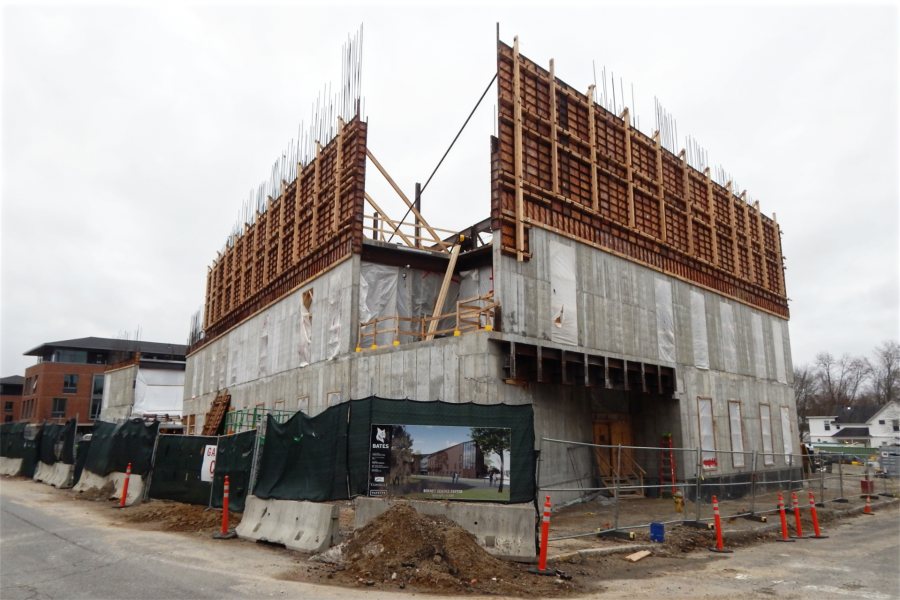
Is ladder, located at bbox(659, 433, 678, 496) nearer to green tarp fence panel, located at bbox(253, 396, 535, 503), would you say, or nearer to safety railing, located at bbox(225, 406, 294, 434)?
green tarp fence panel, located at bbox(253, 396, 535, 503)

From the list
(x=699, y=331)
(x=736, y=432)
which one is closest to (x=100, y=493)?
(x=699, y=331)

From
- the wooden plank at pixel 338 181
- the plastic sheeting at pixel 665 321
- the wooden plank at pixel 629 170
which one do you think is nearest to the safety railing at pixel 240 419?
the wooden plank at pixel 338 181

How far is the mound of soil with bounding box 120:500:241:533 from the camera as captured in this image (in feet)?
46.1

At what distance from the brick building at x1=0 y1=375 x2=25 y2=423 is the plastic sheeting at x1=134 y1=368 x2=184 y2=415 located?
3588cm

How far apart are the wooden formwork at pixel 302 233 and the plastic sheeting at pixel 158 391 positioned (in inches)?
943

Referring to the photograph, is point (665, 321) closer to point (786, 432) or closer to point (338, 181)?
point (786, 432)

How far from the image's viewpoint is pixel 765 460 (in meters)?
28.7

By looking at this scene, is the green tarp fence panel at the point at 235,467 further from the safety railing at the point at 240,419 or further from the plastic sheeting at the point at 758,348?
the plastic sheeting at the point at 758,348

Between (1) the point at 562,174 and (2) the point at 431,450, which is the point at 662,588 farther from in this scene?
(1) the point at 562,174

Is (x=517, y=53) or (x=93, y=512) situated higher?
(x=517, y=53)

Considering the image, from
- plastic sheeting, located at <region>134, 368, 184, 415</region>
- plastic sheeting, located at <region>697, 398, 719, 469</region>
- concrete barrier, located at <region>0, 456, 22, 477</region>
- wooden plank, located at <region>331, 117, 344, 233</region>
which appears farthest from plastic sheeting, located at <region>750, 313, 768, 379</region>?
plastic sheeting, located at <region>134, 368, 184, 415</region>

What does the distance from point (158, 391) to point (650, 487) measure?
182ft

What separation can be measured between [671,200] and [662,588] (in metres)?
21.5

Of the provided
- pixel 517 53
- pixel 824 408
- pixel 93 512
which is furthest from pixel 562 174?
pixel 824 408
